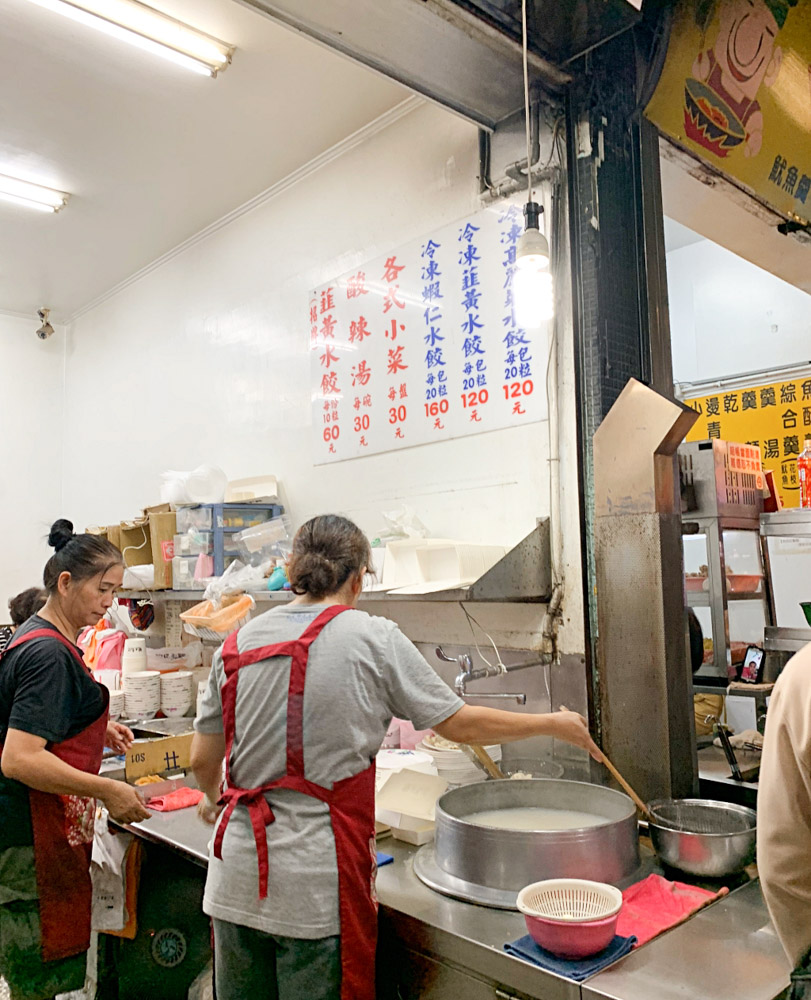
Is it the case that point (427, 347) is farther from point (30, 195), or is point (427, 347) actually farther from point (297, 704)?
point (30, 195)

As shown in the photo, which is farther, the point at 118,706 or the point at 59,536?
the point at 118,706

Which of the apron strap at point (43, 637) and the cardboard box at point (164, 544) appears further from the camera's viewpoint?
the cardboard box at point (164, 544)

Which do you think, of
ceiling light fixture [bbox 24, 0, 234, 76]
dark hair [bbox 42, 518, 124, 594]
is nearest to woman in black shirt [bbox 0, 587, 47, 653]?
dark hair [bbox 42, 518, 124, 594]

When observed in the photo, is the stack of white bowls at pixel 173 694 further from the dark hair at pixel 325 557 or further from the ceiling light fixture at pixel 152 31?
the ceiling light fixture at pixel 152 31

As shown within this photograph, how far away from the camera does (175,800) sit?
2.59 metres

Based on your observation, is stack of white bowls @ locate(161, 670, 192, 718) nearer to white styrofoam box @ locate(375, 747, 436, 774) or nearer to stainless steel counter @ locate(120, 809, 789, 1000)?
white styrofoam box @ locate(375, 747, 436, 774)

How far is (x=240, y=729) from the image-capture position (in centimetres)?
174

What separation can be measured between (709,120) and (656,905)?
238 cm

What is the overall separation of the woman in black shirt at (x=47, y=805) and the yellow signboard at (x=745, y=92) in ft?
8.16

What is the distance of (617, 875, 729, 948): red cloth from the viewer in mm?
1632

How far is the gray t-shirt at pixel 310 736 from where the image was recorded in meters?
1.64

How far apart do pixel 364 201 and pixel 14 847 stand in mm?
2719

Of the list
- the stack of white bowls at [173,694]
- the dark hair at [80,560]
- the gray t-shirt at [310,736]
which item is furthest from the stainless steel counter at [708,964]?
the stack of white bowls at [173,694]

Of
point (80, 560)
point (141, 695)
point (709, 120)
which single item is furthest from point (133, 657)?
point (709, 120)
